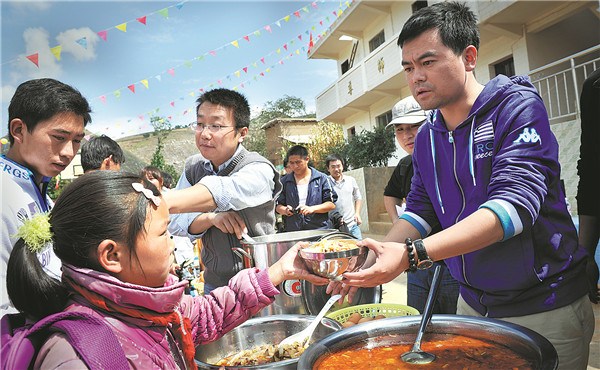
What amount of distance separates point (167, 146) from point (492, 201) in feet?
231

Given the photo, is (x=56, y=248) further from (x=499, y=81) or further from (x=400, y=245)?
(x=499, y=81)

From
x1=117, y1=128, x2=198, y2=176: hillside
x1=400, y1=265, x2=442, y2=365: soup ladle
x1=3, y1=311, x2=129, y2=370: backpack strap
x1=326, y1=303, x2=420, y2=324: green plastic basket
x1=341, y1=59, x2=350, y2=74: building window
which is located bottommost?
x1=326, y1=303, x2=420, y2=324: green plastic basket

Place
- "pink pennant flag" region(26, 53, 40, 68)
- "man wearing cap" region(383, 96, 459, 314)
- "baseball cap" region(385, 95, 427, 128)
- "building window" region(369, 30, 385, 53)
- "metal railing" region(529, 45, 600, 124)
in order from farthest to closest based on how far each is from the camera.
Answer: "building window" region(369, 30, 385, 53), "metal railing" region(529, 45, 600, 124), "pink pennant flag" region(26, 53, 40, 68), "baseball cap" region(385, 95, 427, 128), "man wearing cap" region(383, 96, 459, 314)

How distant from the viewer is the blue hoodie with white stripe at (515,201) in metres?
1.46

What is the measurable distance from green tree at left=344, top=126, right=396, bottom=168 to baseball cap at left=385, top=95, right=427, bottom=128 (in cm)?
1037

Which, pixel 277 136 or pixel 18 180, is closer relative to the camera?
pixel 18 180

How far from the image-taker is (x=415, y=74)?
5.66 ft

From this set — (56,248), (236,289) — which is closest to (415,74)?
(236,289)

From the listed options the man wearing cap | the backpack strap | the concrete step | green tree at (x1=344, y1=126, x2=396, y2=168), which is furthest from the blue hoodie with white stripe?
green tree at (x1=344, y1=126, x2=396, y2=168)

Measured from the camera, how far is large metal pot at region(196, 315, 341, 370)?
1.75 metres

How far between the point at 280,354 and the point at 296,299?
535mm

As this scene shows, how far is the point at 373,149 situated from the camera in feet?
45.8

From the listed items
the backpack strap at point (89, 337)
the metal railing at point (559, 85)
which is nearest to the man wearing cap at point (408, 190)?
the backpack strap at point (89, 337)

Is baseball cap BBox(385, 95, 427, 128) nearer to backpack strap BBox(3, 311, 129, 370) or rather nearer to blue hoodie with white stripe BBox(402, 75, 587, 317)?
blue hoodie with white stripe BBox(402, 75, 587, 317)
